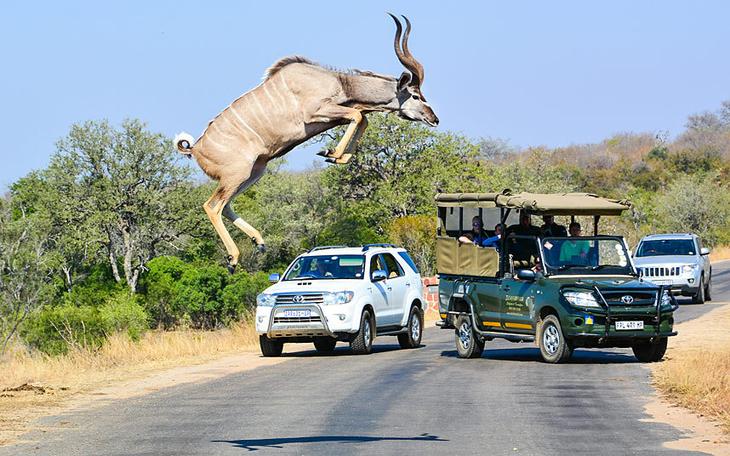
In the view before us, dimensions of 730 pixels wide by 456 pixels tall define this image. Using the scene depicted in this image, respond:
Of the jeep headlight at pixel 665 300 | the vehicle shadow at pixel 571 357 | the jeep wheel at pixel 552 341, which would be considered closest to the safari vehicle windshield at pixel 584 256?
the jeep headlight at pixel 665 300

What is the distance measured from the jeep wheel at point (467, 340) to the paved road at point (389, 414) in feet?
2.53

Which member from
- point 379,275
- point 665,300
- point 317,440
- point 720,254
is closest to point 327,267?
point 379,275

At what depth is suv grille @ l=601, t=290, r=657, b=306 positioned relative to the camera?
1911cm

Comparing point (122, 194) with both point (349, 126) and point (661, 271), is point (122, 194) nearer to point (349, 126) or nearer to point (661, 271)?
point (661, 271)

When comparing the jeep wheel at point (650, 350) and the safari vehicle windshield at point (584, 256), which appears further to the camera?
the safari vehicle windshield at point (584, 256)

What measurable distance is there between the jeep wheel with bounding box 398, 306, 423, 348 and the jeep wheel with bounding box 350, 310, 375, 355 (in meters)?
1.53

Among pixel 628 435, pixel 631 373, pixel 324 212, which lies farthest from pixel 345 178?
pixel 628 435

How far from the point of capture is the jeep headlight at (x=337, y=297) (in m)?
21.8

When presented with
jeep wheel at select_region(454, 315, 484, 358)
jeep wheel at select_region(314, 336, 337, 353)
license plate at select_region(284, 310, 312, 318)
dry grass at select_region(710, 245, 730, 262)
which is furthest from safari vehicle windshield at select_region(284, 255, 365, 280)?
dry grass at select_region(710, 245, 730, 262)

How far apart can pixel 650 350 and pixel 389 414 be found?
296 inches

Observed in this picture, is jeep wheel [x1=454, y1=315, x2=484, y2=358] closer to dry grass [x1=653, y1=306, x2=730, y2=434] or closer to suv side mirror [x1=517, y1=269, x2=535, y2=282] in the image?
suv side mirror [x1=517, y1=269, x2=535, y2=282]

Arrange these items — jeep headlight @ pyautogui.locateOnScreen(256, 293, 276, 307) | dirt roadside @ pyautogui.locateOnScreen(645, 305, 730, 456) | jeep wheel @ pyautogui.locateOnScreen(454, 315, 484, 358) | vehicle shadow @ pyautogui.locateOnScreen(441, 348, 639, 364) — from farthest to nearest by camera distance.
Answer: jeep headlight @ pyautogui.locateOnScreen(256, 293, 276, 307), jeep wheel @ pyautogui.locateOnScreen(454, 315, 484, 358), vehicle shadow @ pyautogui.locateOnScreen(441, 348, 639, 364), dirt roadside @ pyautogui.locateOnScreen(645, 305, 730, 456)

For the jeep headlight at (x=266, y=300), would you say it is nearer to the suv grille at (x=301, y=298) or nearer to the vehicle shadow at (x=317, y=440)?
the suv grille at (x=301, y=298)

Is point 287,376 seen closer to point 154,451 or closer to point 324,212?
point 154,451
